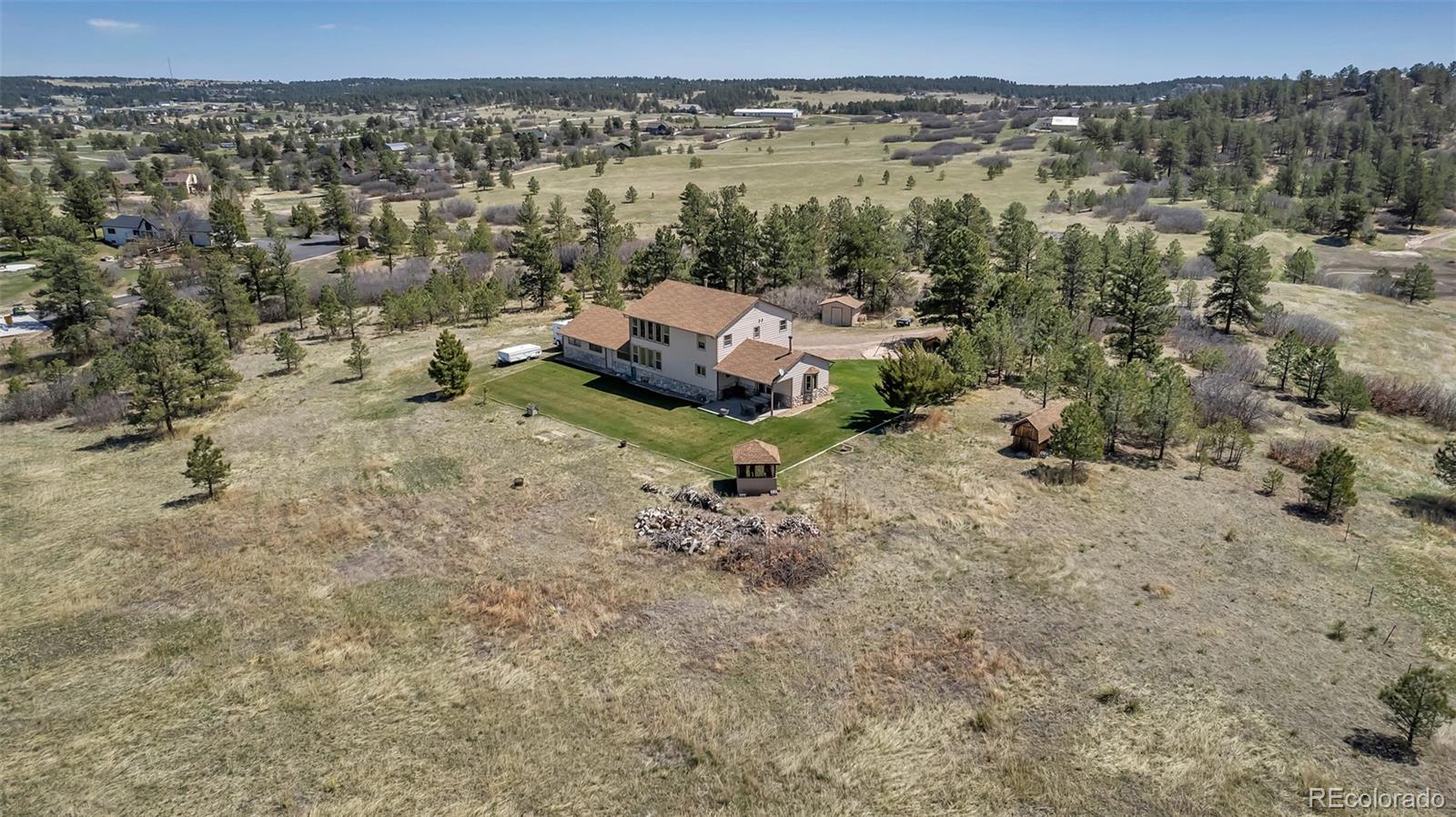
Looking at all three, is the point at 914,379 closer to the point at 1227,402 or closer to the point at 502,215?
the point at 1227,402

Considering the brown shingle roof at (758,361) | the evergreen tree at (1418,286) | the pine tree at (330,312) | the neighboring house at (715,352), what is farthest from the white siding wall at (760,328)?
the evergreen tree at (1418,286)

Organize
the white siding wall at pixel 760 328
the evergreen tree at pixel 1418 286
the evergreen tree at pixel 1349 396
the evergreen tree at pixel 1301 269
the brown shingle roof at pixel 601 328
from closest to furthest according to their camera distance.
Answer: the evergreen tree at pixel 1349 396
the white siding wall at pixel 760 328
the brown shingle roof at pixel 601 328
the evergreen tree at pixel 1418 286
the evergreen tree at pixel 1301 269

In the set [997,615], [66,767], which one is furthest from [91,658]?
[997,615]

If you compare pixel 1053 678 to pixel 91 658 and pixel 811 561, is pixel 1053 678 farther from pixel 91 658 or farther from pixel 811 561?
pixel 91 658

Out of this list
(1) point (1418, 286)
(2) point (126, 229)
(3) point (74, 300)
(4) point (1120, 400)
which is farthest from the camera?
(2) point (126, 229)

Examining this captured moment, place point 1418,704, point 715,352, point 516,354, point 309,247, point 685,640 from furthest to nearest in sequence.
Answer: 1. point 309,247
2. point 516,354
3. point 715,352
4. point 685,640
5. point 1418,704

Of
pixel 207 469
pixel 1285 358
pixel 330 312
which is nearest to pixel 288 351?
pixel 330 312

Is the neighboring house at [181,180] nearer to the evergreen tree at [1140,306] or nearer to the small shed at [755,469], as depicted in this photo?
the small shed at [755,469]
